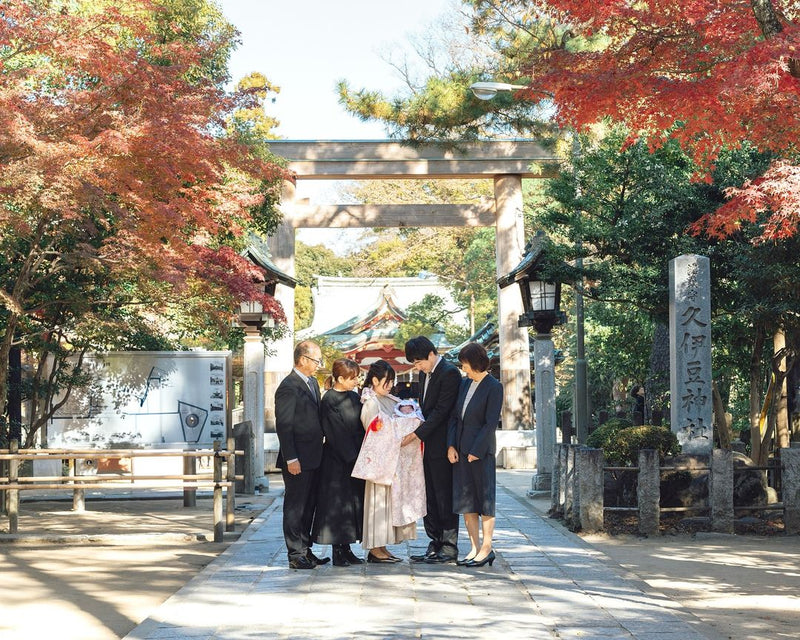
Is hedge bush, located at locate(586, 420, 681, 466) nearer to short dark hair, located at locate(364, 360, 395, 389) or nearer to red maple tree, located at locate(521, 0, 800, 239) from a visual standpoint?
red maple tree, located at locate(521, 0, 800, 239)

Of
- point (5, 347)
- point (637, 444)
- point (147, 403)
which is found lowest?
point (637, 444)

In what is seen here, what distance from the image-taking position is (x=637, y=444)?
11.3 m

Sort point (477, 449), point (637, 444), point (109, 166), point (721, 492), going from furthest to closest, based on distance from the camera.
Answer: point (637, 444), point (721, 492), point (109, 166), point (477, 449)

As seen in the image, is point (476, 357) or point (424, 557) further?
point (424, 557)

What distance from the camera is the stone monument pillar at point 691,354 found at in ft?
39.9

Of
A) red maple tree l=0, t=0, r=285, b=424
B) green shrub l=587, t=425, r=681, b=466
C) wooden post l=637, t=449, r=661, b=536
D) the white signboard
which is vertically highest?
red maple tree l=0, t=0, r=285, b=424

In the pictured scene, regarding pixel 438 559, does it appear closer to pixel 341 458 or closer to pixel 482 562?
pixel 482 562

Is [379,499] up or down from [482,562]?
up

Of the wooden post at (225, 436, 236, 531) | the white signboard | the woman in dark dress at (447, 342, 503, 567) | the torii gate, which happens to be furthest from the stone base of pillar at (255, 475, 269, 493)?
the woman in dark dress at (447, 342, 503, 567)

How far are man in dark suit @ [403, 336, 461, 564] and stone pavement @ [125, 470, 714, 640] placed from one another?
1.01 ft

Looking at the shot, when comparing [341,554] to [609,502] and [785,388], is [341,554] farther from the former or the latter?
[785,388]

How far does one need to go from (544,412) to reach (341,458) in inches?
263

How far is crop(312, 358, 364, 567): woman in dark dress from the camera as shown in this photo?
27.1 ft

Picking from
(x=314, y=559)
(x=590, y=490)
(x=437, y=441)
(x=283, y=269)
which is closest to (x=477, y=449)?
(x=437, y=441)
